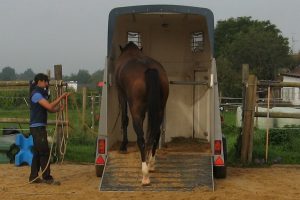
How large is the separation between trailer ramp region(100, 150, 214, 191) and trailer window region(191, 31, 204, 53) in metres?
2.47

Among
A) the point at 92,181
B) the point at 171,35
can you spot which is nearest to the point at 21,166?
the point at 92,181

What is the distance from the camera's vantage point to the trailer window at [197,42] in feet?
30.4

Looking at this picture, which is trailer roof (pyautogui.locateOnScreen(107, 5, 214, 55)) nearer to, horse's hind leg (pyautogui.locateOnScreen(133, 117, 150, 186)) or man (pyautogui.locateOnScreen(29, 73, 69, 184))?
man (pyautogui.locateOnScreen(29, 73, 69, 184))

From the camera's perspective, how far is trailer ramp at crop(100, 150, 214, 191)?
21.9ft

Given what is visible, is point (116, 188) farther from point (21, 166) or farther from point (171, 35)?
point (171, 35)

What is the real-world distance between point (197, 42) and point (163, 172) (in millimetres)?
3211

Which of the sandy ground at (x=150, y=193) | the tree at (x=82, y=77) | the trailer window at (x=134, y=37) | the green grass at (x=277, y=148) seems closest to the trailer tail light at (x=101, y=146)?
the sandy ground at (x=150, y=193)

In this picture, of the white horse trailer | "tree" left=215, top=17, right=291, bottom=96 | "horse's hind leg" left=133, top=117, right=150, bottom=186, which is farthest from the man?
"tree" left=215, top=17, right=291, bottom=96

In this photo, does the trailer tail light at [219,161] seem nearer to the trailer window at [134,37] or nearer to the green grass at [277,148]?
the green grass at [277,148]

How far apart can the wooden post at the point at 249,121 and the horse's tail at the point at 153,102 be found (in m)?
3.08

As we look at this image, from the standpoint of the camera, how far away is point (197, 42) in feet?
30.7

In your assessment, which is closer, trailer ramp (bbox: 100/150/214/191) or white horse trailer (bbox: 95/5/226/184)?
trailer ramp (bbox: 100/150/214/191)

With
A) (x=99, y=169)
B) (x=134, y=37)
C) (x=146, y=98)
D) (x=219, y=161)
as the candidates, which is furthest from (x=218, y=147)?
(x=134, y=37)

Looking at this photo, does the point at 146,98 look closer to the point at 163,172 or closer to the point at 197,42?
the point at 163,172
